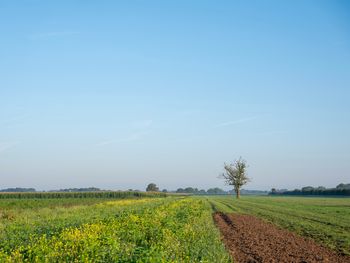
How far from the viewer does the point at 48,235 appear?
15930 millimetres

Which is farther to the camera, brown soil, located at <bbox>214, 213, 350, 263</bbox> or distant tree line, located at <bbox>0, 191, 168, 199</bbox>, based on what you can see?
distant tree line, located at <bbox>0, 191, 168, 199</bbox>

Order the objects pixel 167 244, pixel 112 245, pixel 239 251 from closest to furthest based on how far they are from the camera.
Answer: pixel 112 245, pixel 167 244, pixel 239 251

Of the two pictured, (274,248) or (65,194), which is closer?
(274,248)

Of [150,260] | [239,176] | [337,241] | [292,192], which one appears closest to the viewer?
[150,260]

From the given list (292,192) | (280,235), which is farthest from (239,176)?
(280,235)

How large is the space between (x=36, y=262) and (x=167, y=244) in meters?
4.25

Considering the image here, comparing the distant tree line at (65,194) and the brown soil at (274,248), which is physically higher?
the distant tree line at (65,194)

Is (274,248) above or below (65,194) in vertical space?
below

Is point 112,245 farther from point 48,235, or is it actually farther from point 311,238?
point 311,238

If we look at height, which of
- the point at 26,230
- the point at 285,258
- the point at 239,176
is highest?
the point at 239,176

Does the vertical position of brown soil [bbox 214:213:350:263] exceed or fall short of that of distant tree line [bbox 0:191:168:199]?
it falls short

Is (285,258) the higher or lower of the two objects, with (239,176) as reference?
lower

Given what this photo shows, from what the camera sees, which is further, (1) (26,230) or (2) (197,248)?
(1) (26,230)

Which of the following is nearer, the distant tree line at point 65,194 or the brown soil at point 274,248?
the brown soil at point 274,248
